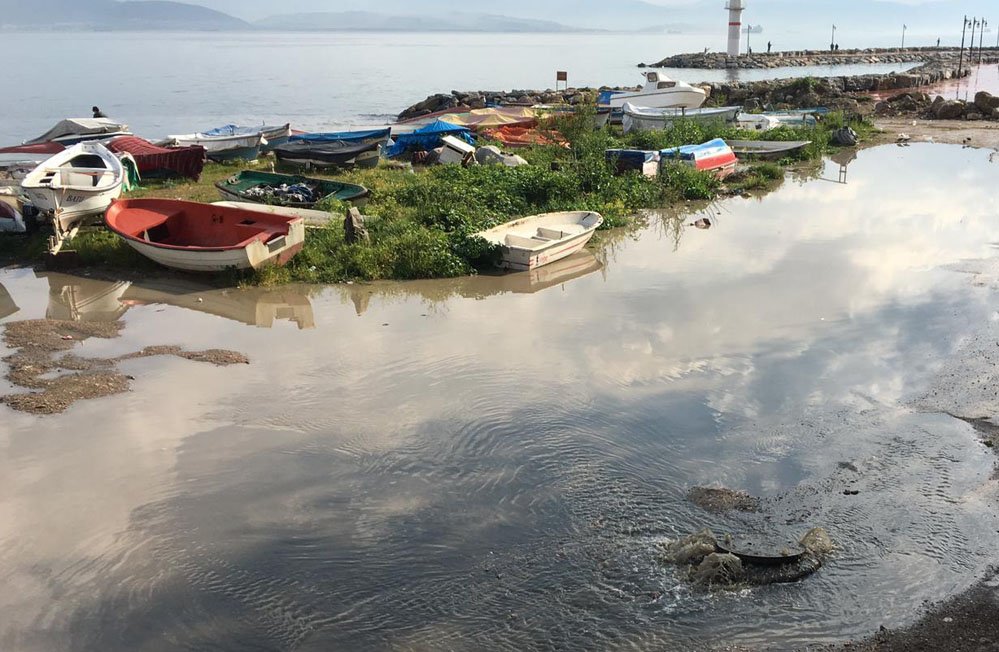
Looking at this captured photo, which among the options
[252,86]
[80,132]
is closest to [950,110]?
[80,132]

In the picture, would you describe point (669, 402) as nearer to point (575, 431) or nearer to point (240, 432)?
point (575, 431)

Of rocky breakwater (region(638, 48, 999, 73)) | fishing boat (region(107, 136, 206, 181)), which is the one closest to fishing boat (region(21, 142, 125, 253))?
fishing boat (region(107, 136, 206, 181))

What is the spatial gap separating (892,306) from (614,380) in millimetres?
4777

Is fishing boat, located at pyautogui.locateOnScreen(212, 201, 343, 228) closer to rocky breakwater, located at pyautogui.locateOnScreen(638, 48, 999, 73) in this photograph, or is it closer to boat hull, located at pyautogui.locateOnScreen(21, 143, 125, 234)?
boat hull, located at pyautogui.locateOnScreen(21, 143, 125, 234)

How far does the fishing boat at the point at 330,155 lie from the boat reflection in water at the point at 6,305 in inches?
383

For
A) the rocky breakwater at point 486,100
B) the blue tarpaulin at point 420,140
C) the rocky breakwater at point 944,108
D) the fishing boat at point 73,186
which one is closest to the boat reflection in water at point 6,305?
the fishing boat at point 73,186

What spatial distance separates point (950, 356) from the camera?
993 cm

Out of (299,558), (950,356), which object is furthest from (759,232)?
(299,558)

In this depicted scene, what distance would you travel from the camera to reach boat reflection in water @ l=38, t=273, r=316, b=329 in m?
12.1

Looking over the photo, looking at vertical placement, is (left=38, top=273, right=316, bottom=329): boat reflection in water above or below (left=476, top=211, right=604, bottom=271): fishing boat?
below

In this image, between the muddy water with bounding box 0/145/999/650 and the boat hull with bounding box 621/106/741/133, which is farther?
the boat hull with bounding box 621/106/741/133

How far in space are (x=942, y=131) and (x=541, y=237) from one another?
2203 centimetres

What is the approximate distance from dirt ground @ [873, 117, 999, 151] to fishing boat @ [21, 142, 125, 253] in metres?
23.1

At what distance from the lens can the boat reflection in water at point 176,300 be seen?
477 inches
